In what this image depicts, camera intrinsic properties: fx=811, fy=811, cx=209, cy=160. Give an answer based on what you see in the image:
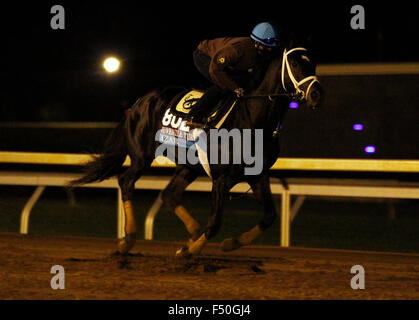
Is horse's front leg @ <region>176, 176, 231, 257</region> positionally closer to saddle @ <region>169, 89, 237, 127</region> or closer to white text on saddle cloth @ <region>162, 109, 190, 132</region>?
saddle @ <region>169, 89, 237, 127</region>

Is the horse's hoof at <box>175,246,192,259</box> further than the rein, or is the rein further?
the horse's hoof at <box>175,246,192,259</box>

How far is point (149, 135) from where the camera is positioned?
7.13 metres

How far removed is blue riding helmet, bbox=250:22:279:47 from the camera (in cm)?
598

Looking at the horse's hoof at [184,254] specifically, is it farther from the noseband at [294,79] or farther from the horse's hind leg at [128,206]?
the noseband at [294,79]

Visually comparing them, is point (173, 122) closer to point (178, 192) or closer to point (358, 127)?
point (178, 192)

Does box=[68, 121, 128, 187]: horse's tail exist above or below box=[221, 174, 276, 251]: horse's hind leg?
above

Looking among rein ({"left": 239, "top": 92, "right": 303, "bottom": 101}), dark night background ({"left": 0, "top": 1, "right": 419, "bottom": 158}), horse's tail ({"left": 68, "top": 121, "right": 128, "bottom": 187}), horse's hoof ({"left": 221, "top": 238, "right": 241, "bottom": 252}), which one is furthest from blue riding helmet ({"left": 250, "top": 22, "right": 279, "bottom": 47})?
dark night background ({"left": 0, "top": 1, "right": 419, "bottom": 158})

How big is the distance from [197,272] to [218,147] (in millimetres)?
964

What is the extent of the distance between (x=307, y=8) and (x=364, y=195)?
12775 mm

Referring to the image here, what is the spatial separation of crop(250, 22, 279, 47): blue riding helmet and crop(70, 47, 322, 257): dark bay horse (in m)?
0.12

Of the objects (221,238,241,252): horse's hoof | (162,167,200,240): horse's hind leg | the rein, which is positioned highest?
the rein

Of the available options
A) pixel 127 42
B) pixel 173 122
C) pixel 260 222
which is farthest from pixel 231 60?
pixel 127 42
